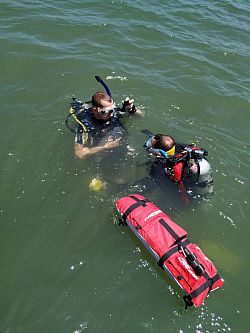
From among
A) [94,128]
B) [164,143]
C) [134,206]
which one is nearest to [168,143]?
[164,143]

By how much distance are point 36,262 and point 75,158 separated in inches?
103

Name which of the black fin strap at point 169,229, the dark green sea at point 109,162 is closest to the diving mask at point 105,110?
the dark green sea at point 109,162

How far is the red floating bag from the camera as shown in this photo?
4832mm

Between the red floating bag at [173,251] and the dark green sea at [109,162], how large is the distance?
464 mm

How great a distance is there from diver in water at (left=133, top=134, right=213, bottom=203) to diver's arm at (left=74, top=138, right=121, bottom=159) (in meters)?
1.11

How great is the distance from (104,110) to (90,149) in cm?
95

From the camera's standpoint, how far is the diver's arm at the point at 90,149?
7.40 m

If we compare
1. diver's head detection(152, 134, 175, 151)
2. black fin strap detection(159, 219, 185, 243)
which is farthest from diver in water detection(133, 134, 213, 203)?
black fin strap detection(159, 219, 185, 243)

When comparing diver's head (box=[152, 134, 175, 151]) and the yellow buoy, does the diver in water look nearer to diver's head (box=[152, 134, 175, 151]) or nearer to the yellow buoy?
diver's head (box=[152, 134, 175, 151])

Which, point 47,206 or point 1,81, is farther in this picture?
point 1,81

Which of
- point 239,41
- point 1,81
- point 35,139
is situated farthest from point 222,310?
point 239,41

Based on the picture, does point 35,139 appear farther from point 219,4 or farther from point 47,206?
point 219,4

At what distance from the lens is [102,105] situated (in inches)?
280

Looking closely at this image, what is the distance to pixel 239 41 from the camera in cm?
1263
